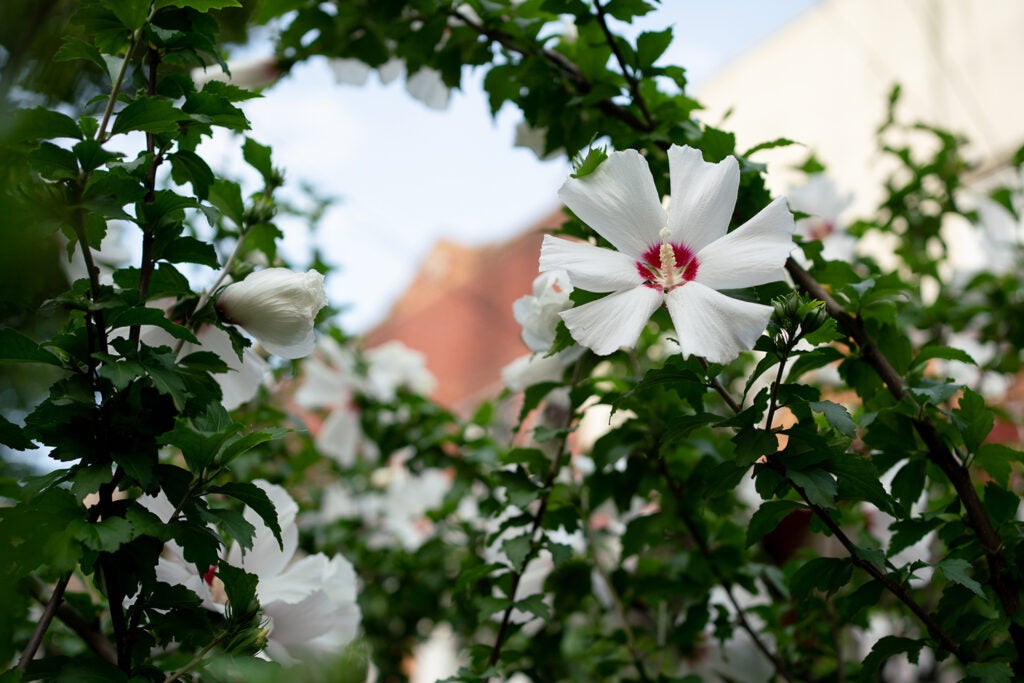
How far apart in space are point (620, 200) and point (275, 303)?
1.07 ft

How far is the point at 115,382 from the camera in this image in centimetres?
68

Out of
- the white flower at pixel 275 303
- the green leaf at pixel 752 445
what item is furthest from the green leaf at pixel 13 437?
the green leaf at pixel 752 445

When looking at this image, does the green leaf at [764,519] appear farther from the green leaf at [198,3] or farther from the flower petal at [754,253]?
the green leaf at [198,3]

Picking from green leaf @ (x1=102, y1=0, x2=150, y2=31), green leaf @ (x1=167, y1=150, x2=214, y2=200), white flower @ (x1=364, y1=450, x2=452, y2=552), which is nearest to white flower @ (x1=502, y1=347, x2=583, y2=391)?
green leaf @ (x1=167, y1=150, x2=214, y2=200)

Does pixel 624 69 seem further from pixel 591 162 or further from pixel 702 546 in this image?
pixel 702 546

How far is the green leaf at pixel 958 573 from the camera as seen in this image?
0.77m

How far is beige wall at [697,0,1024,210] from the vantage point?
4.23 meters

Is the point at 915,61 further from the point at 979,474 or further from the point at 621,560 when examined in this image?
the point at 621,560

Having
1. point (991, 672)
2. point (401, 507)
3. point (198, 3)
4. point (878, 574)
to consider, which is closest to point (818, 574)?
point (878, 574)

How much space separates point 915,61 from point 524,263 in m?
3.34

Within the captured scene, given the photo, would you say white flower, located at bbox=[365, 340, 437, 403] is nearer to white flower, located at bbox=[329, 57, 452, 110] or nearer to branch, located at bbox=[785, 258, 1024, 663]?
white flower, located at bbox=[329, 57, 452, 110]

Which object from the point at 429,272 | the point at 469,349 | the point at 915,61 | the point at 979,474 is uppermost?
the point at 429,272

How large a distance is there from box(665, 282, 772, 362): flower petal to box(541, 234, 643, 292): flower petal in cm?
5

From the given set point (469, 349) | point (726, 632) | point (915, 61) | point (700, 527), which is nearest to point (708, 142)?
point (700, 527)
